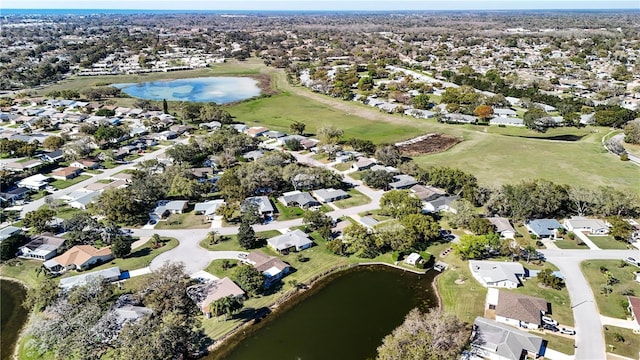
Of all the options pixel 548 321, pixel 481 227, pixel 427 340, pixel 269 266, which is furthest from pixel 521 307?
pixel 269 266

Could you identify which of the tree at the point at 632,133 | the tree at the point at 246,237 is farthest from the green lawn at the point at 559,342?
the tree at the point at 632,133

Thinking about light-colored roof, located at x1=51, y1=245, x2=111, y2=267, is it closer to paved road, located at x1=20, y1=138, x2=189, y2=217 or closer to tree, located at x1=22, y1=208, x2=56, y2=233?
tree, located at x1=22, y1=208, x2=56, y2=233

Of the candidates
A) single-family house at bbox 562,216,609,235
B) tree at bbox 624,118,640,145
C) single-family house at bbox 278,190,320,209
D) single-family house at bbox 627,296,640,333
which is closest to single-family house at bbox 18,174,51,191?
single-family house at bbox 278,190,320,209

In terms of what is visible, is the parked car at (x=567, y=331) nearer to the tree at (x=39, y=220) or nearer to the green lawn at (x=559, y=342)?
the green lawn at (x=559, y=342)

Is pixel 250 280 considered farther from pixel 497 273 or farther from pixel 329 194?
pixel 497 273

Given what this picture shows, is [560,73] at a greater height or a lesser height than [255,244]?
greater

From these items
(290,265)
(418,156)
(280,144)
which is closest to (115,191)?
(290,265)

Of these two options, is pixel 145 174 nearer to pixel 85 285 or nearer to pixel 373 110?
pixel 85 285
